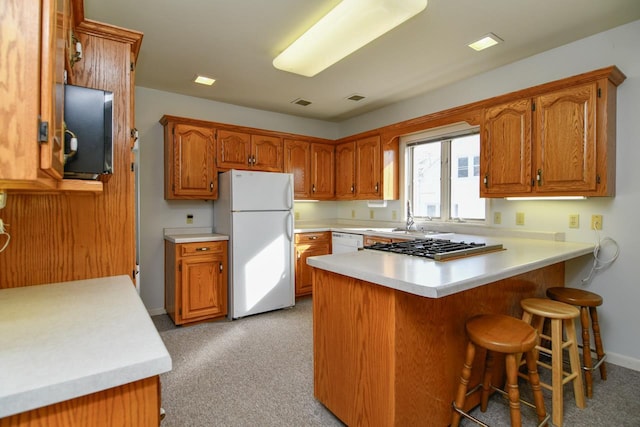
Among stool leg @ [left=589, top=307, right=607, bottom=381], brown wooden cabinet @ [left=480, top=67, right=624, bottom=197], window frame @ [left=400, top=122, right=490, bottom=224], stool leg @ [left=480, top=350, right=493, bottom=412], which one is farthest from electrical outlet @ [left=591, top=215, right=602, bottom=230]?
stool leg @ [left=480, top=350, right=493, bottom=412]

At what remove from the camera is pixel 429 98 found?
372cm

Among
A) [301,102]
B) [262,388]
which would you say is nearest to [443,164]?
[301,102]

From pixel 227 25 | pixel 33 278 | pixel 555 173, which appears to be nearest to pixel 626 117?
pixel 555 173

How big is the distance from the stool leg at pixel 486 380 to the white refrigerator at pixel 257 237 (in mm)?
2257

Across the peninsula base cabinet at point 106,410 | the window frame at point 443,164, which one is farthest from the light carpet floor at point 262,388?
the window frame at point 443,164

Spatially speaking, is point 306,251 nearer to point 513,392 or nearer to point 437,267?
point 437,267

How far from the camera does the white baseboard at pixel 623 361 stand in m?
2.36

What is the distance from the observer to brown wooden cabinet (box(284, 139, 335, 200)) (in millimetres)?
4293

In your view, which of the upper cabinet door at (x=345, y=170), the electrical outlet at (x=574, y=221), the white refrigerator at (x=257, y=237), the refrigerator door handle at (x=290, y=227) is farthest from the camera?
the upper cabinet door at (x=345, y=170)

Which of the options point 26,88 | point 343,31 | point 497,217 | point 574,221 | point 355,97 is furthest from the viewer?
point 355,97

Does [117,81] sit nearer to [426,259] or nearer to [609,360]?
[426,259]

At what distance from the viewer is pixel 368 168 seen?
165 inches

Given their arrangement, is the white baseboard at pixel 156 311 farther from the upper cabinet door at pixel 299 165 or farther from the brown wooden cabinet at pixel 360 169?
the brown wooden cabinet at pixel 360 169

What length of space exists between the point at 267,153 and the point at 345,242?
1.46m
